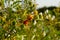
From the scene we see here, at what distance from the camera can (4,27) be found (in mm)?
2455

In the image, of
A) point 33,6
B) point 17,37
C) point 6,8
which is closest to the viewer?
point 17,37

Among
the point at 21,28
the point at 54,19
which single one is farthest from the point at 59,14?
the point at 21,28

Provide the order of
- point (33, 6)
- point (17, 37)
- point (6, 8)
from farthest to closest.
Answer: point (33, 6) < point (6, 8) < point (17, 37)

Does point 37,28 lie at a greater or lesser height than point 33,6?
lesser

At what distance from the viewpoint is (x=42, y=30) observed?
8.36 ft

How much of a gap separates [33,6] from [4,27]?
42 centimetres

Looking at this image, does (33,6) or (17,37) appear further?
(33,6)

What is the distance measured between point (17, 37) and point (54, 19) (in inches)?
20.8

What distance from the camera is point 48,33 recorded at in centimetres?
257

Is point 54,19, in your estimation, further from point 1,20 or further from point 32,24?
point 1,20

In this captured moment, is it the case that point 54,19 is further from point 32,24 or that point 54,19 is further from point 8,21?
point 8,21

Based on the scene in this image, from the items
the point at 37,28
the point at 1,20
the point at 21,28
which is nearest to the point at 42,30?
the point at 37,28

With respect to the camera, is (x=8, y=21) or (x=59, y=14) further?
(x=59, y=14)

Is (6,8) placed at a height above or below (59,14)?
above
